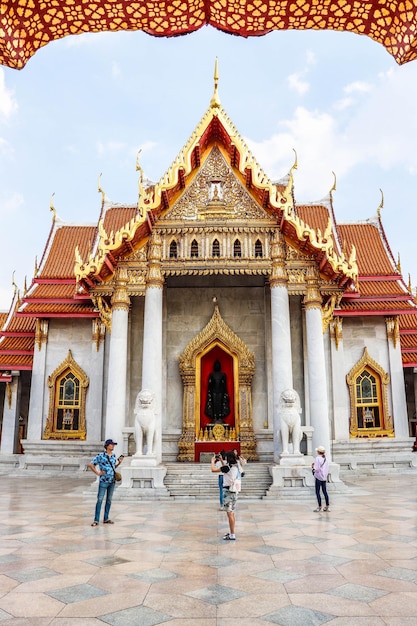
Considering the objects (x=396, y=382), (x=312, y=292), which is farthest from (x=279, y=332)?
(x=396, y=382)

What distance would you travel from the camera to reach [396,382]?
16.0 meters

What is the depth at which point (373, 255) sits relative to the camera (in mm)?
18625

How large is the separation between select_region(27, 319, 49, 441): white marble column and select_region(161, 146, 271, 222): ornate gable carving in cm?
617

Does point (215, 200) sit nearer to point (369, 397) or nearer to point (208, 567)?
point (369, 397)

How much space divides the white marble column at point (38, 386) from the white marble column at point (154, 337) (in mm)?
5467

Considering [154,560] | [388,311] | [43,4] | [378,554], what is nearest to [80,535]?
[154,560]

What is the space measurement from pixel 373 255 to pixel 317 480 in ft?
37.1

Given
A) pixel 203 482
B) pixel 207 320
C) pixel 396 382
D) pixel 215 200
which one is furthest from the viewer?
pixel 396 382

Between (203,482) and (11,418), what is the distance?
8949 millimetres

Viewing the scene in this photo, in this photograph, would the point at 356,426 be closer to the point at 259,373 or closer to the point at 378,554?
the point at 259,373

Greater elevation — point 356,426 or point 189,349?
point 189,349

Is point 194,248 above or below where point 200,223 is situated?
below

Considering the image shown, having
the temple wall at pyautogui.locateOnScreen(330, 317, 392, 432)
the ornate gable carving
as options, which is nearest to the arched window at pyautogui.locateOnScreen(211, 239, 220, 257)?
the ornate gable carving

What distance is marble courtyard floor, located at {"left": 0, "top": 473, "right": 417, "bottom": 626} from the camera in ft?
12.9
